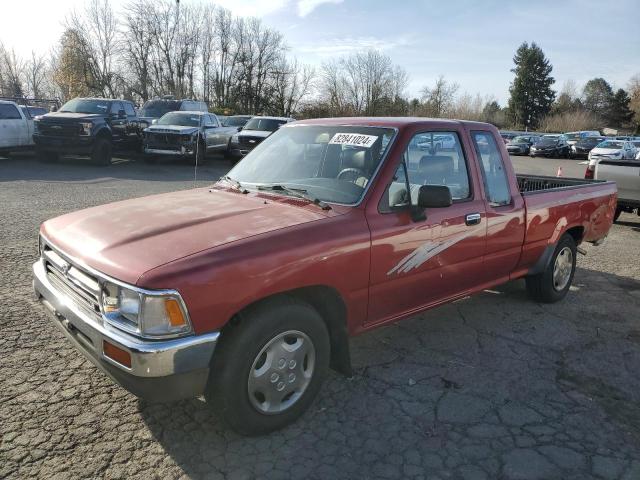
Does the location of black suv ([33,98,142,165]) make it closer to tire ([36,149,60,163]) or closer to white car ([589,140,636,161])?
tire ([36,149,60,163])

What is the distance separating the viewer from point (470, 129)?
4.15 metres

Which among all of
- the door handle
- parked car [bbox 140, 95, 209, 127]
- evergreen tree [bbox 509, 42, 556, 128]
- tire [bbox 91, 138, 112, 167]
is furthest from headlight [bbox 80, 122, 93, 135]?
evergreen tree [bbox 509, 42, 556, 128]

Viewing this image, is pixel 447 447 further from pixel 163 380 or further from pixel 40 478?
pixel 40 478

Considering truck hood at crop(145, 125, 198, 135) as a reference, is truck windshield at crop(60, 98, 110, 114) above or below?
above

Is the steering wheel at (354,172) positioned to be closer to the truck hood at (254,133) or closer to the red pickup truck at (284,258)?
the red pickup truck at (284,258)

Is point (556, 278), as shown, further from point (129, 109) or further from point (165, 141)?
point (129, 109)

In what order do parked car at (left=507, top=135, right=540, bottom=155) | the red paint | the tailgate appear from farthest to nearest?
1. parked car at (left=507, top=135, right=540, bottom=155)
2. the tailgate
3. the red paint

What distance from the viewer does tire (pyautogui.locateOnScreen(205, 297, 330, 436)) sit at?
2590mm

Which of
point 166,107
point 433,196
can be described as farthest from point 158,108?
point 433,196

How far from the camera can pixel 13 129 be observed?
50.5 ft

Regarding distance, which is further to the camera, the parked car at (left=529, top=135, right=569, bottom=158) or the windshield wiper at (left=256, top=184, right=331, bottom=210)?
the parked car at (left=529, top=135, right=569, bottom=158)

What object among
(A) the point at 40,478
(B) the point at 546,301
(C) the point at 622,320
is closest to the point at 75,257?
(A) the point at 40,478

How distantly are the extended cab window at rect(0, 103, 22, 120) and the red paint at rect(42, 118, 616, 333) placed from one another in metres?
14.4

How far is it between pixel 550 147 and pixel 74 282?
38.1 m
